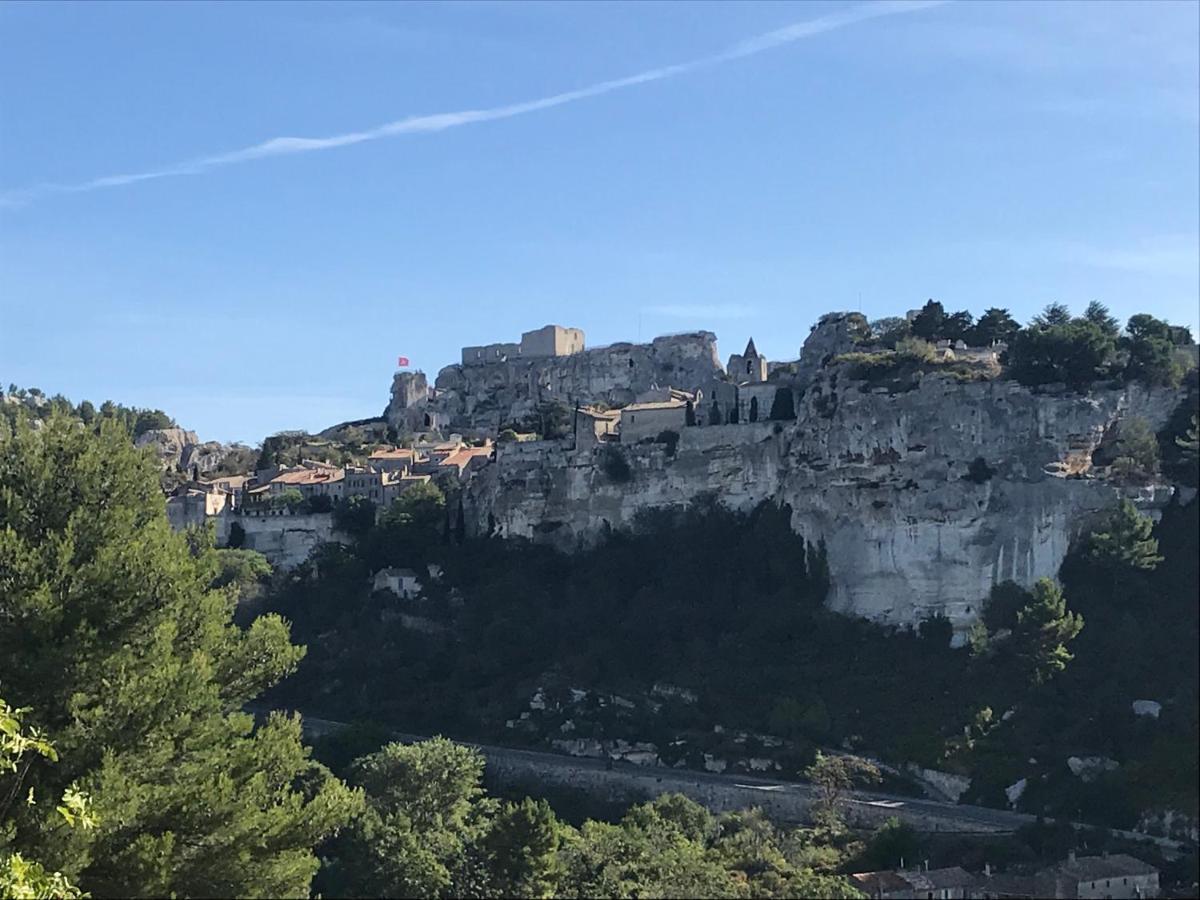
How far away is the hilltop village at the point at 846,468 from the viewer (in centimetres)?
3734

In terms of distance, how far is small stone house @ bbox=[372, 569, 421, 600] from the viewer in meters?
46.7

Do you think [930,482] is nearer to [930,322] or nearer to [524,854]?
[930,322]

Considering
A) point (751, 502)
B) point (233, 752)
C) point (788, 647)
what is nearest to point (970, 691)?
point (788, 647)

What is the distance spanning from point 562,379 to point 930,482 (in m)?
31.9

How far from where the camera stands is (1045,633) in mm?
33031

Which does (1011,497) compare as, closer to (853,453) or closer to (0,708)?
(853,453)

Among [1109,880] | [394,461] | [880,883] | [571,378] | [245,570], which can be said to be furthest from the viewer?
[571,378]

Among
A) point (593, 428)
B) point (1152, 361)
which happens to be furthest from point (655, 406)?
point (1152, 361)

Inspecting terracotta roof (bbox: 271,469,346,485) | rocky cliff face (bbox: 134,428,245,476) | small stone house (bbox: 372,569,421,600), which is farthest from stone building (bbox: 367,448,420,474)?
rocky cliff face (bbox: 134,428,245,476)

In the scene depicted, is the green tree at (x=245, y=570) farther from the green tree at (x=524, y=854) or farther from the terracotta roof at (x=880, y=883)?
the terracotta roof at (x=880, y=883)

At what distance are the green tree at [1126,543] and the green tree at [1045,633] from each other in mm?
1796

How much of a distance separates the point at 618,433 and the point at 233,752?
3762cm

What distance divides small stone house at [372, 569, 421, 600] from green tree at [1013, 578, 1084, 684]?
69.6 ft

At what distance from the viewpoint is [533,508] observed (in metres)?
48.2
